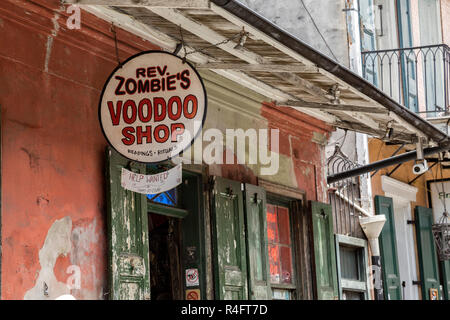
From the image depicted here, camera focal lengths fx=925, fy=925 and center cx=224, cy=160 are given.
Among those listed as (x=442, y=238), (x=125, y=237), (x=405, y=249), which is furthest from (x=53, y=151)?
(x=442, y=238)

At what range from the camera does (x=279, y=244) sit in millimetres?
9680

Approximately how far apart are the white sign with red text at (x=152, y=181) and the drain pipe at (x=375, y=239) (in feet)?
20.4

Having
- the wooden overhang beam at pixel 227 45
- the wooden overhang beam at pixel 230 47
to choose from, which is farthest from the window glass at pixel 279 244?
the wooden overhang beam at pixel 227 45

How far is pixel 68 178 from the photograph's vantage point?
6.59m

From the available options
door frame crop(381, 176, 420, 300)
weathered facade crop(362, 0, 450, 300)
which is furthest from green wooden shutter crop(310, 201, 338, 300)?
door frame crop(381, 176, 420, 300)

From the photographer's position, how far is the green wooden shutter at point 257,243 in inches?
341

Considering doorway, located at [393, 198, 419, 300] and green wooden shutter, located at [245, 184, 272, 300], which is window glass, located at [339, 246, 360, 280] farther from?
green wooden shutter, located at [245, 184, 272, 300]

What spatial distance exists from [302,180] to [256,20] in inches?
153

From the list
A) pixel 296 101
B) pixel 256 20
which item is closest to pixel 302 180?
pixel 296 101

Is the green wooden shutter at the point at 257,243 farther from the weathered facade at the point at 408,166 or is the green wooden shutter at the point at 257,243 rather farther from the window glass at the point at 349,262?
the weathered facade at the point at 408,166

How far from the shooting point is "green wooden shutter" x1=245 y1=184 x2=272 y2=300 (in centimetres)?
866

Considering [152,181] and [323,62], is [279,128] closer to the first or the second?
[323,62]

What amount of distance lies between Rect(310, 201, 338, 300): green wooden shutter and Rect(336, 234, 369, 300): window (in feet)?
3.00

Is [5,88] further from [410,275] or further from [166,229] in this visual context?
[410,275]
